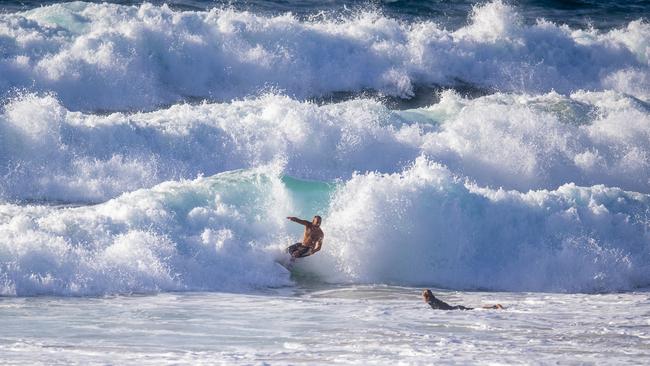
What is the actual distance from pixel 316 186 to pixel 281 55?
34.8ft

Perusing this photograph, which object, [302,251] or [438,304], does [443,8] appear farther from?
[438,304]

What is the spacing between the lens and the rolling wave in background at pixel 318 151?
14680mm

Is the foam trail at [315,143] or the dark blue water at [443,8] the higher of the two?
the dark blue water at [443,8]

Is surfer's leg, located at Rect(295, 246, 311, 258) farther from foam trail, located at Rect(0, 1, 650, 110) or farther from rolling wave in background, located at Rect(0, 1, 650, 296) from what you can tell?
foam trail, located at Rect(0, 1, 650, 110)

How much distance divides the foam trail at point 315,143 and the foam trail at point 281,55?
3.59m

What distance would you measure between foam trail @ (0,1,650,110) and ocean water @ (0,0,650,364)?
56 millimetres

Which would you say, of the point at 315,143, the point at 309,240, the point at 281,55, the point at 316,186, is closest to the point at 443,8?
the point at 281,55

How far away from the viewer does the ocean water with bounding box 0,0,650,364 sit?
37.6 ft

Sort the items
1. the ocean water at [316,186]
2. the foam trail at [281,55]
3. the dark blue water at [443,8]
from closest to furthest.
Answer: the ocean water at [316,186]
the foam trail at [281,55]
the dark blue water at [443,8]

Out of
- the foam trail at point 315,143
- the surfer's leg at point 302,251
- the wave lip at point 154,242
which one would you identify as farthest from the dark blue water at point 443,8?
the surfer's leg at point 302,251

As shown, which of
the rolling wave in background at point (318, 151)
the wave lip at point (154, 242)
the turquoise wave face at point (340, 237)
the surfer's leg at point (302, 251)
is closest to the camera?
the wave lip at point (154, 242)

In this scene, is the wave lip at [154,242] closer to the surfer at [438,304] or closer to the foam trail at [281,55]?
the surfer at [438,304]

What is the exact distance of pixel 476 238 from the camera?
15.8 metres

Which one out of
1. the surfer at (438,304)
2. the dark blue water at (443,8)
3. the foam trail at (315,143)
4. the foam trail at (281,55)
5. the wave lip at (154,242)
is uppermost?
the dark blue water at (443,8)
